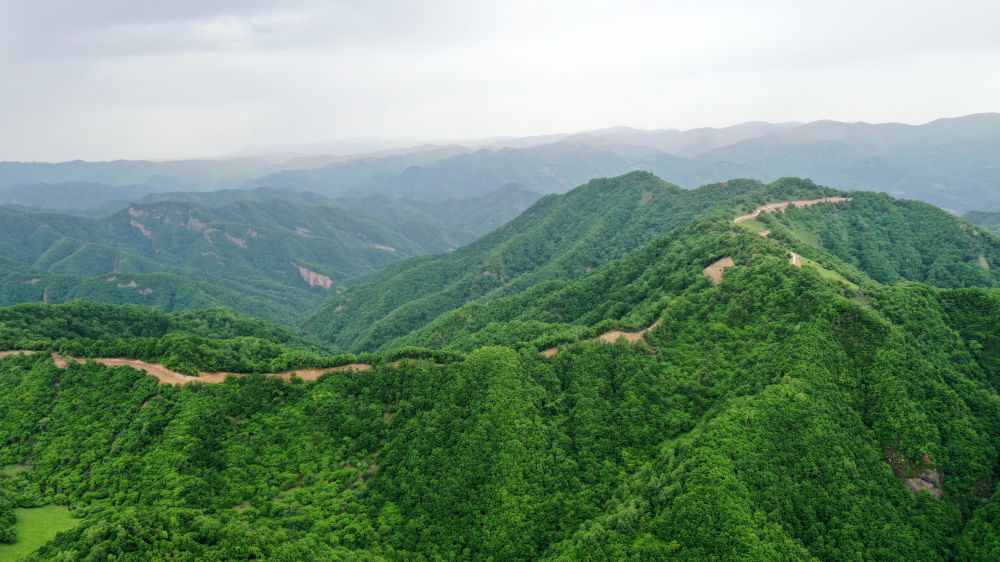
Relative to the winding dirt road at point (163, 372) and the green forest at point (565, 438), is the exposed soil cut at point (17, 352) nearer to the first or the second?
the winding dirt road at point (163, 372)

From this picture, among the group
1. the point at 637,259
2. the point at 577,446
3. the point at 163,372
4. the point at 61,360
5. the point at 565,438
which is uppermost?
the point at 637,259

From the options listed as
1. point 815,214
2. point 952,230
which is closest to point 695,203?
point 815,214

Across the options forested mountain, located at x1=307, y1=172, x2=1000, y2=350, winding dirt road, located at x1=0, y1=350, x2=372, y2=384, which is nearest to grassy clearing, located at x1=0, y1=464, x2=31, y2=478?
winding dirt road, located at x1=0, y1=350, x2=372, y2=384

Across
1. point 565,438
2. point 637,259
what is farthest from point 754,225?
point 565,438

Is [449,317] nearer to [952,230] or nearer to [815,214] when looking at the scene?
[815,214]

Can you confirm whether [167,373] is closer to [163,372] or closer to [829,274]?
[163,372]

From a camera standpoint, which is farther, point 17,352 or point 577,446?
point 17,352
